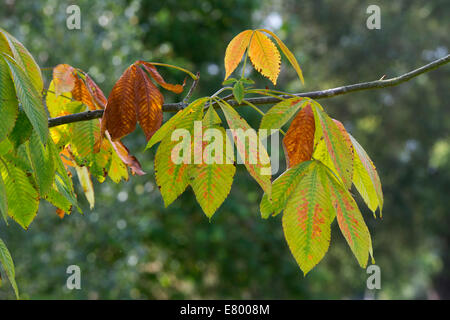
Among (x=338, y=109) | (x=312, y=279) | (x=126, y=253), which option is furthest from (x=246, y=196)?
(x=338, y=109)

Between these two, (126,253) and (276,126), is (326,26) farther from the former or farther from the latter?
(276,126)

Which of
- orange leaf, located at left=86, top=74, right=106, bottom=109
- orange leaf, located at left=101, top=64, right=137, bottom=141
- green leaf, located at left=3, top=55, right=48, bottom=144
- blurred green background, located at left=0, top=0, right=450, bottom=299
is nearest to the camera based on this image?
green leaf, located at left=3, top=55, right=48, bottom=144

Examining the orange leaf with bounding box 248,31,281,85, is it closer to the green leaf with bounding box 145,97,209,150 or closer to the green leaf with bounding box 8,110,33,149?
the green leaf with bounding box 145,97,209,150

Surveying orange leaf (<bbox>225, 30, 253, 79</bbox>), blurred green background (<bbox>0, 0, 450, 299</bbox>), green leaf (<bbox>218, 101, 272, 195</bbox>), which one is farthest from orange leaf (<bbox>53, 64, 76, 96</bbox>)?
blurred green background (<bbox>0, 0, 450, 299</bbox>)

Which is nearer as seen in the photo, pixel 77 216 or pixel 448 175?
pixel 77 216

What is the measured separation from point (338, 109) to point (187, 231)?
3.95 metres

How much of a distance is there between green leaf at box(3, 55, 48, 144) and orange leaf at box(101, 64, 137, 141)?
0.36 ft

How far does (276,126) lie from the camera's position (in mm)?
494

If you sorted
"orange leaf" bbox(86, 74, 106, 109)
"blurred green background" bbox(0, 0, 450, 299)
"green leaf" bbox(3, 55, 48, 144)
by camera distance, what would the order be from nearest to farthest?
"green leaf" bbox(3, 55, 48, 144), "orange leaf" bbox(86, 74, 106, 109), "blurred green background" bbox(0, 0, 450, 299)

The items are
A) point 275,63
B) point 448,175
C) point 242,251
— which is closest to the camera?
point 275,63

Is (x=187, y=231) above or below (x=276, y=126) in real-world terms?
below

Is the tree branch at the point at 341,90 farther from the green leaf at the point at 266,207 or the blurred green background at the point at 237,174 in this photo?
the blurred green background at the point at 237,174

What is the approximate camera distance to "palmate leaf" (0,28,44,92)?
463 millimetres

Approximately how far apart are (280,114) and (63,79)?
1.15 feet
